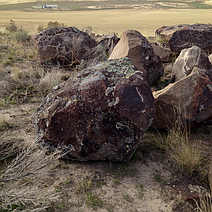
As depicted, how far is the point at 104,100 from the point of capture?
3.01 meters

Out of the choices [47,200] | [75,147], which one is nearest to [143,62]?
[75,147]

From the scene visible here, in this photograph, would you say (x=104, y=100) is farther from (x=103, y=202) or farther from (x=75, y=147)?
(x=103, y=202)

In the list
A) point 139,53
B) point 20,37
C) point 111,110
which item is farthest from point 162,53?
point 20,37

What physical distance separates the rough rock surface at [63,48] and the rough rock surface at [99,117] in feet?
15.2

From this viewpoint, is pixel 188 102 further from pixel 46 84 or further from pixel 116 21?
pixel 116 21

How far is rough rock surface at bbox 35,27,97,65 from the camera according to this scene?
25.2 feet

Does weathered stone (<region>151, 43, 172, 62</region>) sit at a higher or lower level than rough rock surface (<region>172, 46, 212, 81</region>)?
lower

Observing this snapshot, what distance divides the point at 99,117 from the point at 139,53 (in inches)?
116

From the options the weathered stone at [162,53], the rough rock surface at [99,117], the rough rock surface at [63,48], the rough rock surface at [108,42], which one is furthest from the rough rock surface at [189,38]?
the rough rock surface at [99,117]

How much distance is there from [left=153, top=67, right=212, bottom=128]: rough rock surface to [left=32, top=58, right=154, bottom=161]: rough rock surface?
2.85 ft

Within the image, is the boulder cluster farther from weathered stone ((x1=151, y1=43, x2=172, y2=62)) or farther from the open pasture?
the open pasture

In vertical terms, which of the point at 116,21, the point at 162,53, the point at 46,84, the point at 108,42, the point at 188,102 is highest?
the point at 116,21

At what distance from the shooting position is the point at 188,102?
149 inches

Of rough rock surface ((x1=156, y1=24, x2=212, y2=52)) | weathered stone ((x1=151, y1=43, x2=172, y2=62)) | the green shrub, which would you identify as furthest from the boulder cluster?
the green shrub
